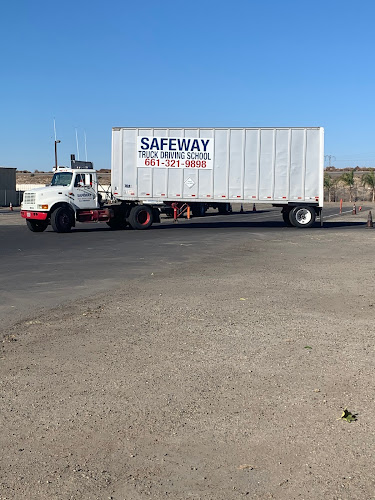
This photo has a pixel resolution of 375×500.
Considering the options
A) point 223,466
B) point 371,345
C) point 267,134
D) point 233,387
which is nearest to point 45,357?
point 233,387

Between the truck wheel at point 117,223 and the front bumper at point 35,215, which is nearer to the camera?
the front bumper at point 35,215

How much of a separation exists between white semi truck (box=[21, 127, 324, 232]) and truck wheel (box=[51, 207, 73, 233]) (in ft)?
5.89

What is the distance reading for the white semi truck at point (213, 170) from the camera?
1126 inches

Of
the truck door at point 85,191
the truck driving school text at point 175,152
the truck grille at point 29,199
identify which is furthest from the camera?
the truck driving school text at point 175,152

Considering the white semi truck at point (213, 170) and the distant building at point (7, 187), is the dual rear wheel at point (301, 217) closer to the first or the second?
the white semi truck at point (213, 170)

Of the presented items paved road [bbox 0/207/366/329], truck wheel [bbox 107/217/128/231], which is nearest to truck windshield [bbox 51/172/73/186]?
paved road [bbox 0/207/366/329]

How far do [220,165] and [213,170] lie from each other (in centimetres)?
39

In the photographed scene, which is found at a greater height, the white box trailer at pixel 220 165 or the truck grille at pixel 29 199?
the white box trailer at pixel 220 165

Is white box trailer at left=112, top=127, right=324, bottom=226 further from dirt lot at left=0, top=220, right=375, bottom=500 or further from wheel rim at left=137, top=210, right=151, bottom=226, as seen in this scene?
dirt lot at left=0, top=220, right=375, bottom=500

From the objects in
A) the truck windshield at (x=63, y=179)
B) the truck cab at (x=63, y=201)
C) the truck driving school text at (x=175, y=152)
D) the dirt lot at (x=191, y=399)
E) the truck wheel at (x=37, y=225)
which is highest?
the truck driving school text at (x=175, y=152)

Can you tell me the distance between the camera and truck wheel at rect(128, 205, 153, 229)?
1133 inches

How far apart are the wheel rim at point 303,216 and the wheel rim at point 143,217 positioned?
6.83 m

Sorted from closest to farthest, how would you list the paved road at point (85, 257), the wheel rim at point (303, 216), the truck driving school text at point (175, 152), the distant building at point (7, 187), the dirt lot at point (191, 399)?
1. the dirt lot at point (191, 399)
2. the paved road at point (85, 257)
3. the truck driving school text at point (175, 152)
4. the wheel rim at point (303, 216)
5. the distant building at point (7, 187)

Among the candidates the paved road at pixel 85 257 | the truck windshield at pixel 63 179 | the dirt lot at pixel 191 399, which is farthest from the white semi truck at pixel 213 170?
the dirt lot at pixel 191 399
